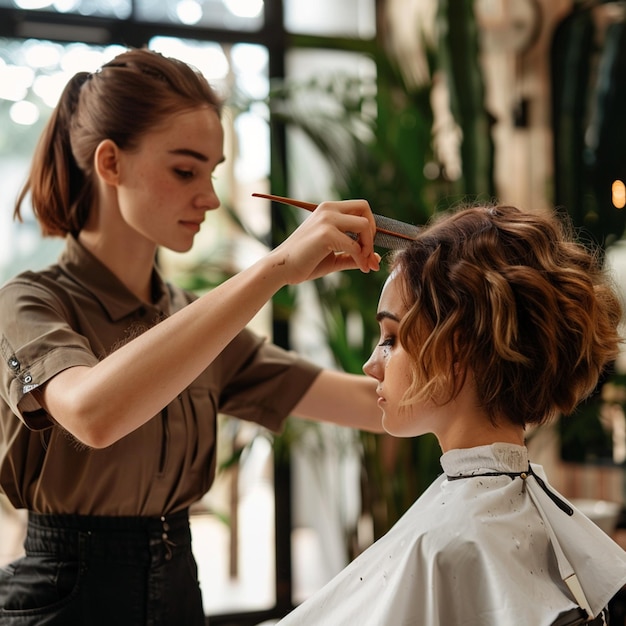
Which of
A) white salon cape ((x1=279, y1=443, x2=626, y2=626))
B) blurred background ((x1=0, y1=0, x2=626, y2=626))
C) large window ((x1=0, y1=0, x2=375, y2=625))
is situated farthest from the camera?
large window ((x1=0, y1=0, x2=375, y2=625))

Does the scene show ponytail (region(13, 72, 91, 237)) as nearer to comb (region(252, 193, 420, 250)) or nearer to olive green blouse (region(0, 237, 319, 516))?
olive green blouse (region(0, 237, 319, 516))

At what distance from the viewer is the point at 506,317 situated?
4.08 feet

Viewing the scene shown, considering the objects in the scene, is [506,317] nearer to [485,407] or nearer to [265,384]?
[485,407]

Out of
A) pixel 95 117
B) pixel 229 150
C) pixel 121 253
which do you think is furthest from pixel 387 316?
pixel 229 150

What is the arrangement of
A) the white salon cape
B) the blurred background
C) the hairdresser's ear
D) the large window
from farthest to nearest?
the large window < the blurred background < the hairdresser's ear < the white salon cape

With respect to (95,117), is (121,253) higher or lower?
lower

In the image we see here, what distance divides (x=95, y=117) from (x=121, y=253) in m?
0.24

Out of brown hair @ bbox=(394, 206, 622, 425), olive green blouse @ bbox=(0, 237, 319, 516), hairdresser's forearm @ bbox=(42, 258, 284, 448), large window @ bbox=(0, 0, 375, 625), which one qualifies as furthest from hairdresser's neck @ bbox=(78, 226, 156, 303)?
large window @ bbox=(0, 0, 375, 625)

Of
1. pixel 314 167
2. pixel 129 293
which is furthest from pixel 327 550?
pixel 129 293

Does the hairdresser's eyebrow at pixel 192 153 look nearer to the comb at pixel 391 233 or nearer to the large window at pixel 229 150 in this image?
the comb at pixel 391 233

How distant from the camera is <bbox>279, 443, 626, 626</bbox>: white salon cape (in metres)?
1.16

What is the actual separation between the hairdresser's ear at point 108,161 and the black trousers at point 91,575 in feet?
1.89

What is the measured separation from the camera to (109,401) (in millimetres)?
1178

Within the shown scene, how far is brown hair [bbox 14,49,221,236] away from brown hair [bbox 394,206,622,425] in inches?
20.7
